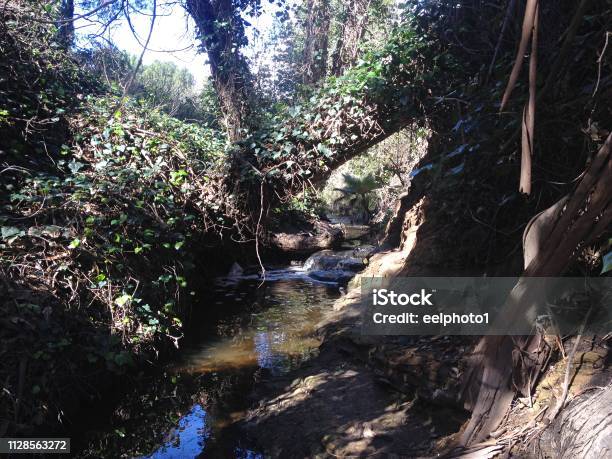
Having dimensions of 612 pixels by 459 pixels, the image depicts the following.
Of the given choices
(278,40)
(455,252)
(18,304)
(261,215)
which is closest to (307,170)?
(261,215)

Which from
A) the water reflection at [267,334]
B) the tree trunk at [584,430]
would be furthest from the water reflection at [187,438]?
the tree trunk at [584,430]

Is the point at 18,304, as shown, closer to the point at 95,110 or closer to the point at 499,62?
the point at 95,110

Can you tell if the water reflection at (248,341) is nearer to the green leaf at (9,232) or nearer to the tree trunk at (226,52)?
the green leaf at (9,232)

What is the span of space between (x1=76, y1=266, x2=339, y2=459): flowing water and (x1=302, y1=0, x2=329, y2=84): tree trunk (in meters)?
4.85

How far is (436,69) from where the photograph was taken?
19.2 ft

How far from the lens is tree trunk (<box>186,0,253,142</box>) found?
769 cm

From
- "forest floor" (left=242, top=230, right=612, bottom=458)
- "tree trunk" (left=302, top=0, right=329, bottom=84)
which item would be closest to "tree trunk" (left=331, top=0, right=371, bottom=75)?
"tree trunk" (left=302, top=0, right=329, bottom=84)

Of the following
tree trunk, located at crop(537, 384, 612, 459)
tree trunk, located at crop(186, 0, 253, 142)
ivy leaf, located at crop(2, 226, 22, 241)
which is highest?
tree trunk, located at crop(186, 0, 253, 142)

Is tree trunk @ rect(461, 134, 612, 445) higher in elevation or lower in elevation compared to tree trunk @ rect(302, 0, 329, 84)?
lower

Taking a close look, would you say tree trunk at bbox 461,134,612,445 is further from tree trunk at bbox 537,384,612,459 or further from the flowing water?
the flowing water

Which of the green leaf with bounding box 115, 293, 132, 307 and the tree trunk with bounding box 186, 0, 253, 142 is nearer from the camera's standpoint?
the green leaf with bounding box 115, 293, 132, 307

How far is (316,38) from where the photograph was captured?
30.2ft

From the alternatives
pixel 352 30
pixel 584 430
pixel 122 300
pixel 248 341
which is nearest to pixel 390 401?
pixel 584 430

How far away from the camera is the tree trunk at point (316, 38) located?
895 centimetres
